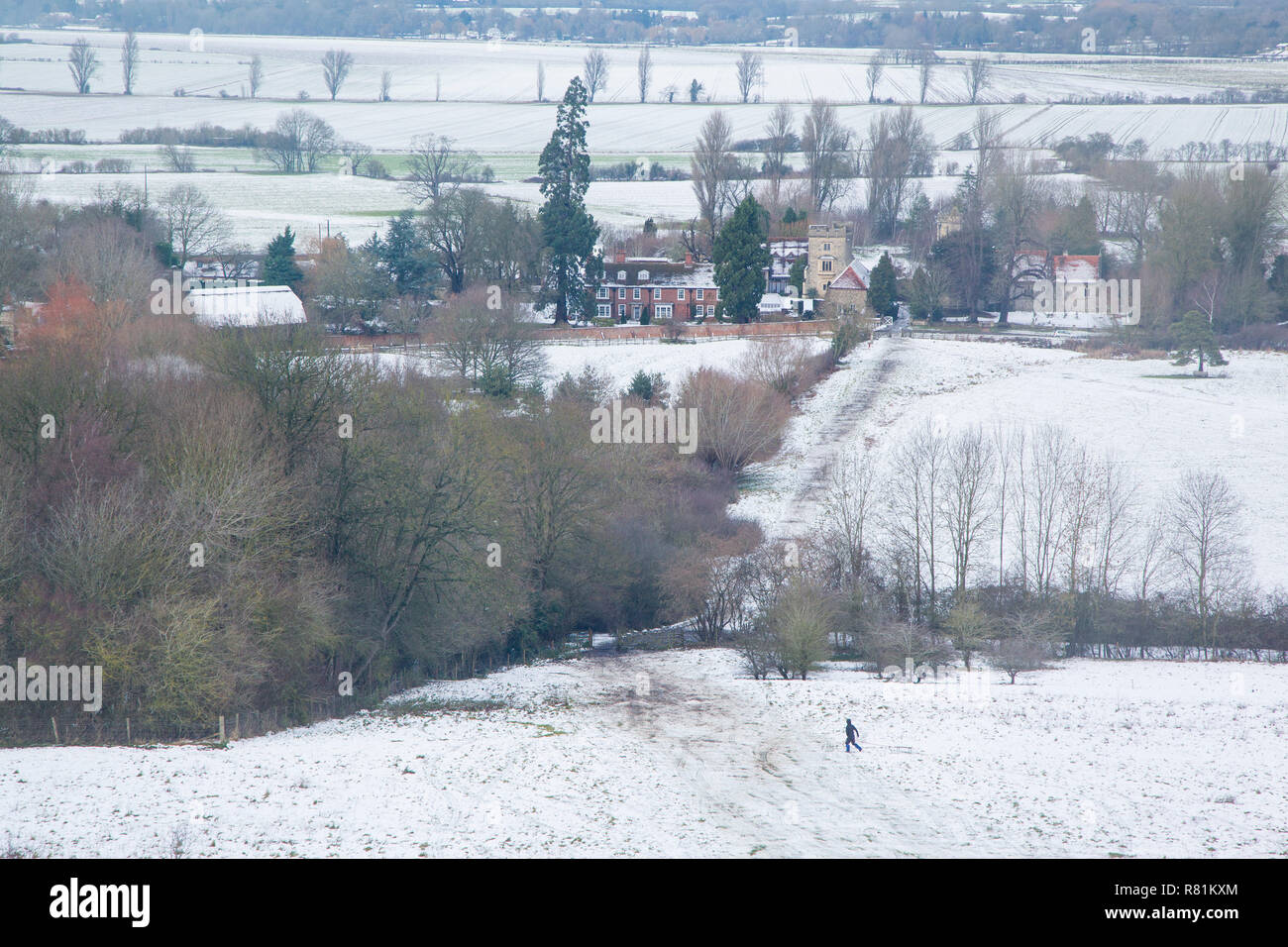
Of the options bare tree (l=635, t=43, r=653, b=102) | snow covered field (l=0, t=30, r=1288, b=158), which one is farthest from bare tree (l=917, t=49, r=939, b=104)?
bare tree (l=635, t=43, r=653, b=102)

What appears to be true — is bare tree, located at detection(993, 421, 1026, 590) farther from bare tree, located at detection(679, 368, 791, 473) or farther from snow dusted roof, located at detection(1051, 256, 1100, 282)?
snow dusted roof, located at detection(1051, 256, 1100, 282)

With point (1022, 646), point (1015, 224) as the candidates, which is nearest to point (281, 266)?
point (1022, 646)

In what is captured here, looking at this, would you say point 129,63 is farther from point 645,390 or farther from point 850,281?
point 645,390

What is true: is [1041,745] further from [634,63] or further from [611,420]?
[634,63]

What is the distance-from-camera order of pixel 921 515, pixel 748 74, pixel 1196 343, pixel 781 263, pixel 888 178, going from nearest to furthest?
pixel 921 515 < pixel 1196 343 < pixel 781 263 < pixel 888 178 < pixel 748 74
